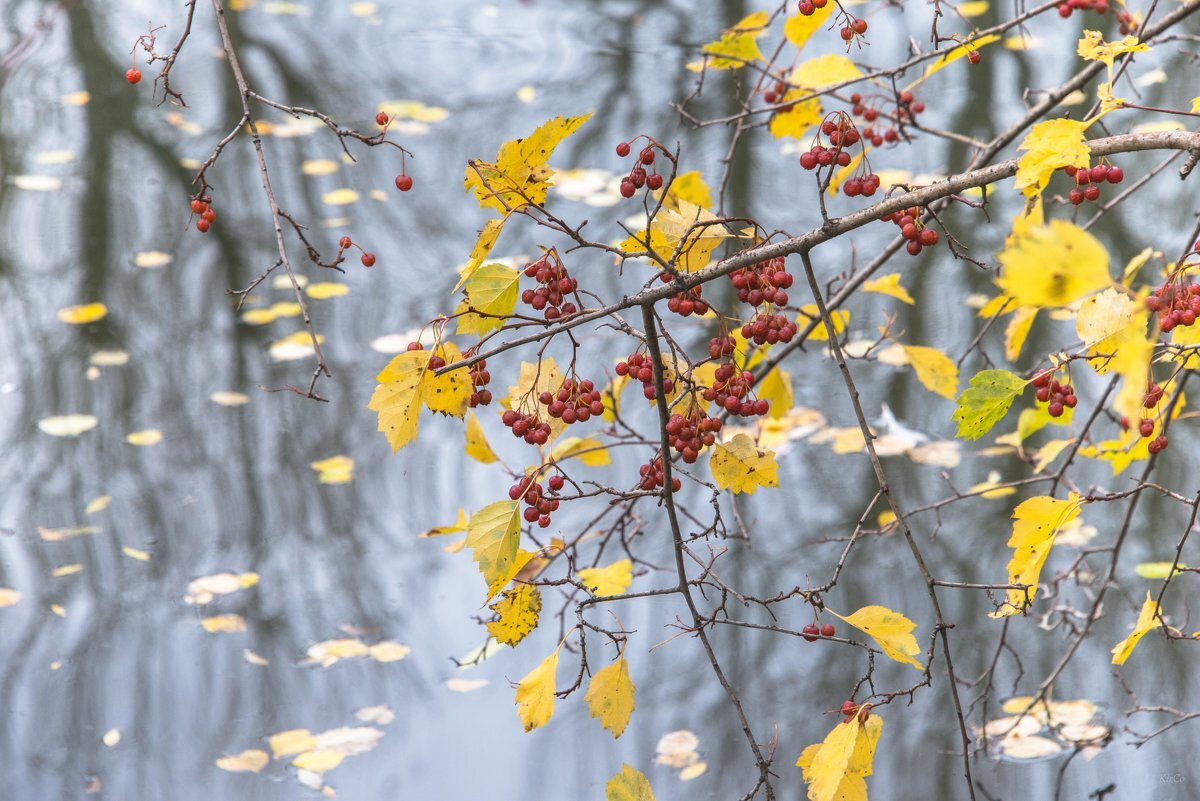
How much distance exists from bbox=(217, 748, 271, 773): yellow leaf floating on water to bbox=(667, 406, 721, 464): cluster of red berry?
1.28m

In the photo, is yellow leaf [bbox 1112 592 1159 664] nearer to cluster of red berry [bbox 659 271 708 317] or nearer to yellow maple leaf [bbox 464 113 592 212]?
cluster of red berry [bbox 659 271 708 317]

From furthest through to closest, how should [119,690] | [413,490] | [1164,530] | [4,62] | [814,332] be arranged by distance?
[413,490]
[1164,530]
[119,690]
[814,332]
[4,62]

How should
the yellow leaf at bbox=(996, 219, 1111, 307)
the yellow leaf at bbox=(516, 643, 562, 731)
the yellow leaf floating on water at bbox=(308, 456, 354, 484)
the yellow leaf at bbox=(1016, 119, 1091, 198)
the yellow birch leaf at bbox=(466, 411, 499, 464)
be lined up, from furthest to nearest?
the yellow leaf floating on water at bbox=(308, 456, 354, 484) < the yellow birch leaf at bbox=(466, 411, 499, 464) < the yellow leaf at bbox=(516, 643, 562, 731) < the yellow leaf at bbox=(1016, 119, 1091, 198) < the yellow leaf at bbox=(996, 219, 1111, 307)

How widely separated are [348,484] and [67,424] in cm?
76

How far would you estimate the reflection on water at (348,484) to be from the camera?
7.07 ft

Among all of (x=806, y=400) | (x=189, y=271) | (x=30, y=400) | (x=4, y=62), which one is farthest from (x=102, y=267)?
(x=4, y=62)

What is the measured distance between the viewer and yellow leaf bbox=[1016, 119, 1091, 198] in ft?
3.14

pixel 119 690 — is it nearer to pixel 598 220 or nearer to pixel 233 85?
pixel 598 220

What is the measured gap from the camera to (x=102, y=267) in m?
3.56

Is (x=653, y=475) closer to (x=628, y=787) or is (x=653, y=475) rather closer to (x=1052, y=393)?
(x=628, y=787)

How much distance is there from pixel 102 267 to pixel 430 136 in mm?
1164

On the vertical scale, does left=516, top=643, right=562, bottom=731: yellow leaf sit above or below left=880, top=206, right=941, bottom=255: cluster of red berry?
below

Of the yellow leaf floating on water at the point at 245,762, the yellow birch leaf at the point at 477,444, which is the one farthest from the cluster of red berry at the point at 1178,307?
the yellow leaf floating on water at the point at 245,762

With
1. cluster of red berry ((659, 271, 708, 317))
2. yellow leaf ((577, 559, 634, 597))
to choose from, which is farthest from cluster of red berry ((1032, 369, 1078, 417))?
yellow leaf ((577, 559, 634, 597))
